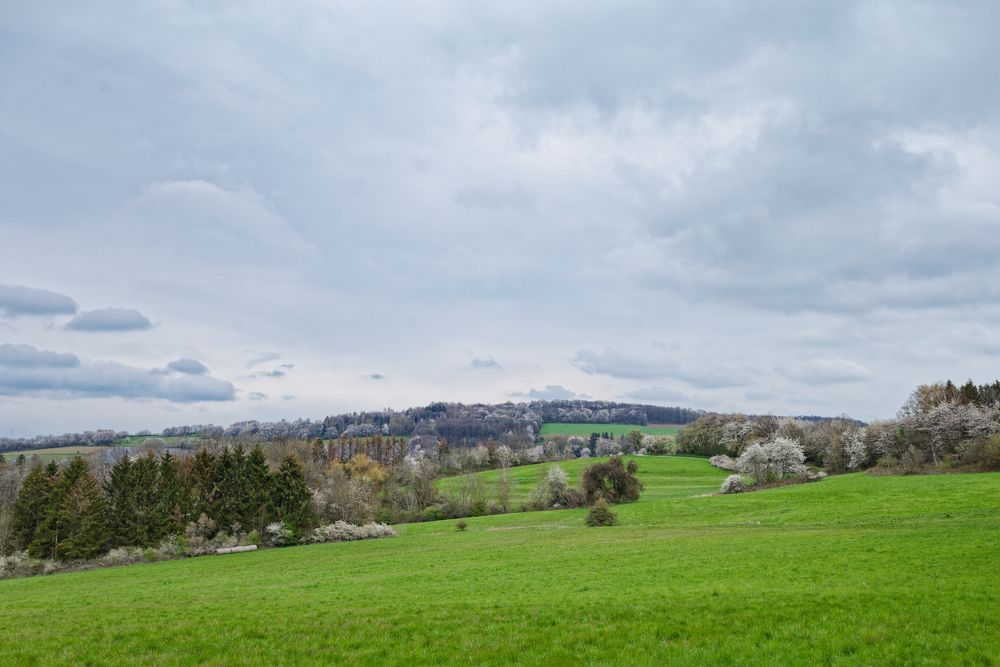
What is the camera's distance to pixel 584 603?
19.3 m

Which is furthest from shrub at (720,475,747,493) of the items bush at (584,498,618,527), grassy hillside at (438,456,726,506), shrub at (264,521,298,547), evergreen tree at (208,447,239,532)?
evergreen tree at (208,447,239,532)

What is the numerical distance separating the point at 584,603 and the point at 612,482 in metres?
60.8

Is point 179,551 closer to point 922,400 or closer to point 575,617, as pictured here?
point 575,617

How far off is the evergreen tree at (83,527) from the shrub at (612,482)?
58.4 metres

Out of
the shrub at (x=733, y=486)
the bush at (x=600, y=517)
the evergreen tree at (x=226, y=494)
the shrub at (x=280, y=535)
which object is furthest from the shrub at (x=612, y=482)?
the evergreen tree at (x=226, y=494)

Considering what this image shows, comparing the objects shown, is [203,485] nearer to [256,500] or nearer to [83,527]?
[256,500]

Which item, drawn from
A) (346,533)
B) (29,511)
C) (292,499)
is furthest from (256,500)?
(29,511)

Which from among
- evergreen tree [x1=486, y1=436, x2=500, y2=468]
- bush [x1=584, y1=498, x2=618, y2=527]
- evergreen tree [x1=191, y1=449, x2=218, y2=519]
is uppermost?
evergreen tree [x1=191, y1=449, x2=218, y2=519]

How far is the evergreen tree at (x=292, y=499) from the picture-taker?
207 feet

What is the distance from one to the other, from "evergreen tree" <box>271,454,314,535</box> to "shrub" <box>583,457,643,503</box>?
37613 millimetres

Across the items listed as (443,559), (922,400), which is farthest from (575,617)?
(922,400)

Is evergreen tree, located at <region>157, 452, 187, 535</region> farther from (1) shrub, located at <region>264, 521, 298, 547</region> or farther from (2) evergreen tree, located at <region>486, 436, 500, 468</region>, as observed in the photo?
(2) evergreen tree, located at <region>486, 436, 500, 468</region>

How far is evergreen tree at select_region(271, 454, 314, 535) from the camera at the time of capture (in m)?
63.2

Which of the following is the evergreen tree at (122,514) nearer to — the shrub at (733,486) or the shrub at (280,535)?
the shrub at (280,535)
